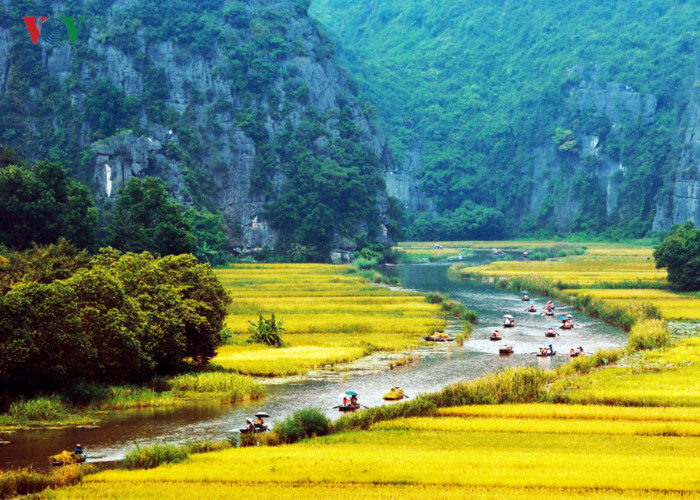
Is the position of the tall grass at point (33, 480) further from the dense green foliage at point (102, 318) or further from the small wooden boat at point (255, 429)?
the dense green foliage at point (102, 318)

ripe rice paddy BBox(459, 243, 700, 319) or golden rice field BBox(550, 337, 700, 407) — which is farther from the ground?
ripe rice paddy BBox(459, 243, 700, 319)

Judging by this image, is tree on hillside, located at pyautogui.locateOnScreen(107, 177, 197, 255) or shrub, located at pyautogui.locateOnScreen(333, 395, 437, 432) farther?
tree on hillside, located at pyautogui.locateOnScreen(107, 177, 197, 255)

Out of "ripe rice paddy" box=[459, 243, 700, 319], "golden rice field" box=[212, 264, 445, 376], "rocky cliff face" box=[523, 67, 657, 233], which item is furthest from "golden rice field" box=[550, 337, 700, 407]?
"rocky cliff face" box=[523, 67, 657, 233]

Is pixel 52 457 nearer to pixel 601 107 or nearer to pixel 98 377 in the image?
pixel 98 377

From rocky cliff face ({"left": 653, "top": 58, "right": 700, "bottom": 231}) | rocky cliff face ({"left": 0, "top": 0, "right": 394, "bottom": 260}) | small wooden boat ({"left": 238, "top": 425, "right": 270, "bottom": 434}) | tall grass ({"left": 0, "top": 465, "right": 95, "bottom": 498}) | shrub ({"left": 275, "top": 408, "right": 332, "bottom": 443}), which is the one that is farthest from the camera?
rocky cliff face ({"left": 653, "top": 58, "right": 700, "bottom": 231})

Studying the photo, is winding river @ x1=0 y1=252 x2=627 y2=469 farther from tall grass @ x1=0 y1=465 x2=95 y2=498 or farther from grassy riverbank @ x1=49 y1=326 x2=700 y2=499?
grassy riverbank @ x1=49 y1=326 x2=700 y2=499
